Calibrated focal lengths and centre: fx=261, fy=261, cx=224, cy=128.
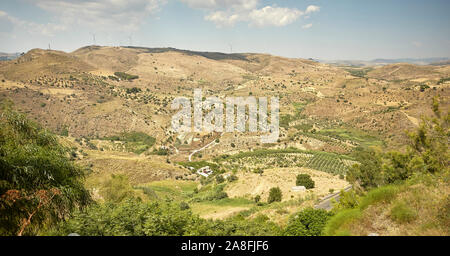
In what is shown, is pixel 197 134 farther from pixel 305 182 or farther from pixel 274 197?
pixel 274 197

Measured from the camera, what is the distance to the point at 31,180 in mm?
8719

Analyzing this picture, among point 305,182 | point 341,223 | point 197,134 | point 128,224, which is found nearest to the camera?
point 128,224

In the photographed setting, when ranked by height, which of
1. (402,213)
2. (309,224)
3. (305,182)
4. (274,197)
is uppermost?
(402,213)

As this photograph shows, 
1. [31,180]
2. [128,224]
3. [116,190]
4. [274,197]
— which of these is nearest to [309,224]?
[128,224]

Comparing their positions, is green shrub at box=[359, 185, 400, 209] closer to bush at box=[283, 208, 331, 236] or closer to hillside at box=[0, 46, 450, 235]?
bush at box=[283, 208, 331, 236]

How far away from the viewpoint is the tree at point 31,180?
763 centimetres

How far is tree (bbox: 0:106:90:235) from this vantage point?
7633 mm

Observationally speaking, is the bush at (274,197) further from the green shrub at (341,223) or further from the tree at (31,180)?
the tree at (31,180)

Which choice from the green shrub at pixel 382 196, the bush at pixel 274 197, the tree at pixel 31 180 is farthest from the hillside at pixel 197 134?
the tree at pixel 31 180

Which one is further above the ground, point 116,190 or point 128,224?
point 128,224
